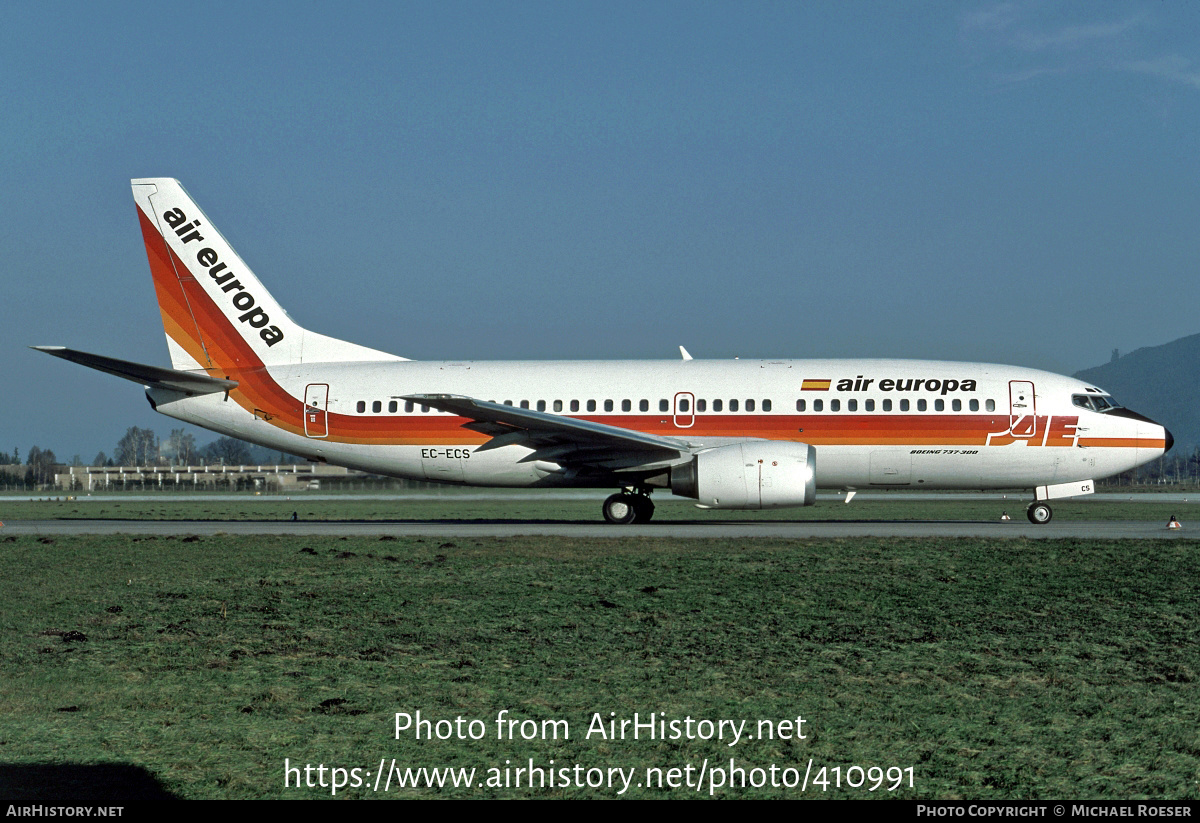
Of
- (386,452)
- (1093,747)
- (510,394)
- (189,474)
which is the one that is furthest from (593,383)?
(189,474)

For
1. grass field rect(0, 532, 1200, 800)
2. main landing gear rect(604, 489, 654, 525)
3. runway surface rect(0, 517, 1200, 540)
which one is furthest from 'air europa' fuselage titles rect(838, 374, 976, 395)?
grass field rect(0, 532, 1200, 800)

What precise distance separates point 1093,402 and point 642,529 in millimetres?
10836

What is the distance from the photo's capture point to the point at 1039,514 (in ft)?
77.0

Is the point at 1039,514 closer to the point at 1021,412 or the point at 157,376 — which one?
the point at 1021,412

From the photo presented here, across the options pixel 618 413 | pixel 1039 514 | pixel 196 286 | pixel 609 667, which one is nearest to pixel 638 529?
pixel 618 413

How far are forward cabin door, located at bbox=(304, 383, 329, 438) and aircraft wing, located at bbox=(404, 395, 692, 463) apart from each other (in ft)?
9.20

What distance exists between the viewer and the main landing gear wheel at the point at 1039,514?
920 inches

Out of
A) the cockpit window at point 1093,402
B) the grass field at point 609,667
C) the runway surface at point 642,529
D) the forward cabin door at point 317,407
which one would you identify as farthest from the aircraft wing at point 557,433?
the cockpit window at point 1093,402

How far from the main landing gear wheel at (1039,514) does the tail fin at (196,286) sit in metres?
18.2

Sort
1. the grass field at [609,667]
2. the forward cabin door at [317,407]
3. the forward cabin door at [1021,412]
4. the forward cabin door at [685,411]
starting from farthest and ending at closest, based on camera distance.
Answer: the forward cabin door at [317,407] → the forward cabin door at [685,411] → the forward cabin door at [1021,412] → the grass field at [609,667]

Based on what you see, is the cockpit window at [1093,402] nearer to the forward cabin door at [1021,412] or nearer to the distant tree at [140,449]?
the forward cabin door at [1021,412]

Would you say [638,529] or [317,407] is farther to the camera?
[317,407]

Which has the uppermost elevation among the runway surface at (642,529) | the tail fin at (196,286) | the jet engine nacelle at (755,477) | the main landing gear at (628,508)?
the tail fin at (196,286)

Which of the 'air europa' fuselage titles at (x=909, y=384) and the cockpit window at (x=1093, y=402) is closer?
the 'air europa' fuselage titles at (x=909, y=384)
